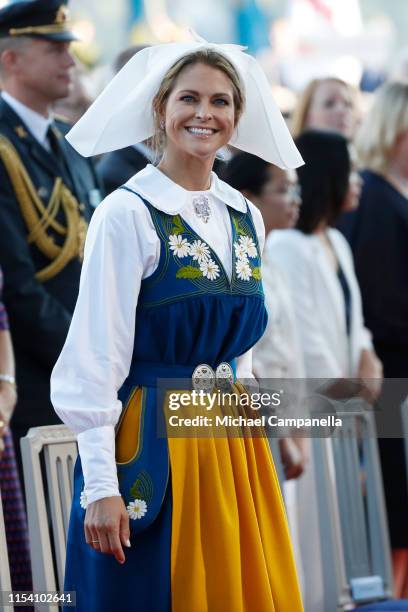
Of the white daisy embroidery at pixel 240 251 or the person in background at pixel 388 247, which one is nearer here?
the white daisy embroidery at pixel 240 251

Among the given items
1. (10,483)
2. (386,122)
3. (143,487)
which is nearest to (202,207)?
(143,487)

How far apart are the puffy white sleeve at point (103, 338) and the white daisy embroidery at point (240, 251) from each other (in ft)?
0.62

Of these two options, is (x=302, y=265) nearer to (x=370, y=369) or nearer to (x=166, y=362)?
(x=370, y=369)

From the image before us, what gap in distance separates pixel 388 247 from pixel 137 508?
2.99m

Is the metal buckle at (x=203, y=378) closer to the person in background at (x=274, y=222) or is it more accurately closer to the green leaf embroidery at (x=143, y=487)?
the green leaf embroidery at (x=143, y=487)

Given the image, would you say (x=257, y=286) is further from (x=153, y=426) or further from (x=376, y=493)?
(x=376, y=493)

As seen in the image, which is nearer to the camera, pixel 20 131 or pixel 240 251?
pixel 240 251

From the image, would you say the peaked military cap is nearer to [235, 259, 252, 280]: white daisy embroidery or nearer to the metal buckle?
[235, 259, 252, 280]: white daisy embroidery

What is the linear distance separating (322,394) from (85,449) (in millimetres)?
1284

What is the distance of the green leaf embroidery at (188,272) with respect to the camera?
8.17 ft

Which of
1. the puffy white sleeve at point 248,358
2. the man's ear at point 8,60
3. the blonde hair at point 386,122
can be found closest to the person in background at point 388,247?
the blonde hair at point 386,122

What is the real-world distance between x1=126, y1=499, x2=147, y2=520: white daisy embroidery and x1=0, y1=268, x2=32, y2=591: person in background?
1035 millimetres

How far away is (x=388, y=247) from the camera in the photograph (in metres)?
5.25

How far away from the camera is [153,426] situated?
2.49 m
